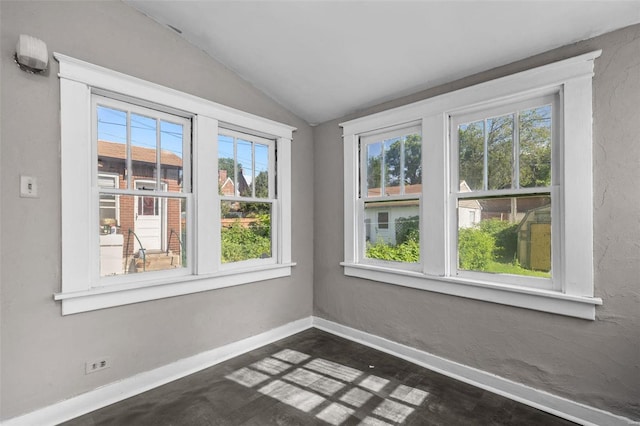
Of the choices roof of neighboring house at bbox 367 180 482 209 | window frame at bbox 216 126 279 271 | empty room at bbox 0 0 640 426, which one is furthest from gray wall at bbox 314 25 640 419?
window frame at bbox 216 126 279 271

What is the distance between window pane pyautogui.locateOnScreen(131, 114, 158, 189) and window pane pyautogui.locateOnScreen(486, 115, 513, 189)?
9.16ft

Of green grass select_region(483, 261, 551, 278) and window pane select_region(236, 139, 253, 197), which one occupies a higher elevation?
window pane select_region(236, 139, 253, 197)

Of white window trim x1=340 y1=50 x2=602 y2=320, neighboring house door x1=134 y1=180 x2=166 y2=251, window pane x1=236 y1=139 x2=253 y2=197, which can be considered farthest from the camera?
window pane x1=236 y1=139 x2=253 y2=197

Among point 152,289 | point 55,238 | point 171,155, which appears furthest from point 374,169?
point 55,238

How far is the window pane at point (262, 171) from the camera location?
329cm

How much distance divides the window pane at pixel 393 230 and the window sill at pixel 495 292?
19 centimetres

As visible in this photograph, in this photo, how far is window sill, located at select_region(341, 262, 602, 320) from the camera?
1978mm

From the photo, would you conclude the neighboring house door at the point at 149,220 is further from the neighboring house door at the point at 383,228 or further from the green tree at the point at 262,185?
the neighboring house door at the point at 383,228

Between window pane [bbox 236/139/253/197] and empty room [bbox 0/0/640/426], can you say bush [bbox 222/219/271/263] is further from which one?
window pane [bbox 236/139/253/197]

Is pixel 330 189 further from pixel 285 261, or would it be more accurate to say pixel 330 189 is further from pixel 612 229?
pixel 612 229

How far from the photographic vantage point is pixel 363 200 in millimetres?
3318

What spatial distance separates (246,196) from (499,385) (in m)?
2.77

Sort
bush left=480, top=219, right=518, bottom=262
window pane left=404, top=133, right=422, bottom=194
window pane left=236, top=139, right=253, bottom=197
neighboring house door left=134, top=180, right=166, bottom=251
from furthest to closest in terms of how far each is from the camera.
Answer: window pane left=236, top=139, right=253, bottom=197 < window pane left=404, top=133, right=422, bottom=194 < neighboring house door left=134, top=180, right=166, bottom=251 < bush left=480, top=219, right=518, bottom=262

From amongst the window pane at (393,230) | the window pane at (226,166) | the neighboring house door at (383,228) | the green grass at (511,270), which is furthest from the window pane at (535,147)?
the window pane at (226,166)
